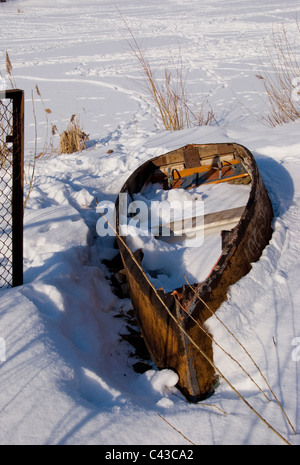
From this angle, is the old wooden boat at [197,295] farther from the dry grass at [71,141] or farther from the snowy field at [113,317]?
the dry grass at [71,141]

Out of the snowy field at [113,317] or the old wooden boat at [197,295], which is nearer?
the snowy field at [113,317]

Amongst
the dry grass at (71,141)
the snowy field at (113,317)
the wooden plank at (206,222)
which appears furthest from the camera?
the dry grass at (71,141)

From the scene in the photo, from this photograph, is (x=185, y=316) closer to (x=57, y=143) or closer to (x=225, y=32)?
(x=57, y=143)

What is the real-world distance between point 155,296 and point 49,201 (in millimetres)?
2375

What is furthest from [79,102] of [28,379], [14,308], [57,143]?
[28,379]

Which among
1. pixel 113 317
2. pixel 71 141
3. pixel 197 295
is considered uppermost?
pixel 71 141

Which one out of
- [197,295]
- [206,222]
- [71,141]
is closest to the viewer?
[197,295]

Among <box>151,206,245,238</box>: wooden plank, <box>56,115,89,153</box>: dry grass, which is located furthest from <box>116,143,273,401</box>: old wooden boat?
<box>56,115,89,153</box>: dry grass

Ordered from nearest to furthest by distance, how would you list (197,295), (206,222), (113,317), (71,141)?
(197,295) < (113,317) < (206,222) < (71,141)

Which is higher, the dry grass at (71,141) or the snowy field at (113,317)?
the dry grass at (71,141)

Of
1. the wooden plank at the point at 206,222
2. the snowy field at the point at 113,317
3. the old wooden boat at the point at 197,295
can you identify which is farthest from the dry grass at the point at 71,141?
the wooden plank at the point at 206,222

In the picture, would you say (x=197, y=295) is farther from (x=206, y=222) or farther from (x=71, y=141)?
(x=71, y=141)

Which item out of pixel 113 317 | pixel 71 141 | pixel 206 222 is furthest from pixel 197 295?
pixel 71 141

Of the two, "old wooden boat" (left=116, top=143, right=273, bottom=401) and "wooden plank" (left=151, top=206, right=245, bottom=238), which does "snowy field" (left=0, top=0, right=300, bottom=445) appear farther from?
"wooden plank" (left=151, top=206, right=245, bottom=238)
